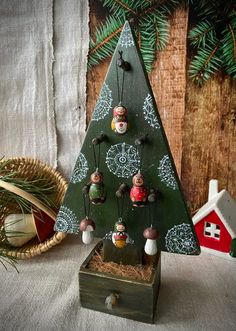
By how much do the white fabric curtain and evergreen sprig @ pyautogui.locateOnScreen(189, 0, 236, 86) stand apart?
0.30 m

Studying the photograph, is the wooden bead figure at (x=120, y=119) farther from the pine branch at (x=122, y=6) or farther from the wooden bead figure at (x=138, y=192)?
the pine branch at (x=122, y=6)

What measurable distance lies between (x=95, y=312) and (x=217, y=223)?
0.38 m

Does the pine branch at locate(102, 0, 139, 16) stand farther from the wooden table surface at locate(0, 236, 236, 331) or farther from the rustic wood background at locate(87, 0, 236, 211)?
the wooden table surface at locate(0, 236, 236, 331)

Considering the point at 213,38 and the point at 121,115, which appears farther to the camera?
the point at 213,38

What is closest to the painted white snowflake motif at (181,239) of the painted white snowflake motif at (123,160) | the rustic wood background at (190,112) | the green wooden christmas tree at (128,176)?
the green wooden christmas tree at (128,176)

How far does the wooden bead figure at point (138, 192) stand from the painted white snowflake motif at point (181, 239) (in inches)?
3.3

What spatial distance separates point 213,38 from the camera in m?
0.76

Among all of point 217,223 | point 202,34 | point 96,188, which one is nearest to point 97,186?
point 96,188

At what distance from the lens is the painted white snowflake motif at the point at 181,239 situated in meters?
0.55

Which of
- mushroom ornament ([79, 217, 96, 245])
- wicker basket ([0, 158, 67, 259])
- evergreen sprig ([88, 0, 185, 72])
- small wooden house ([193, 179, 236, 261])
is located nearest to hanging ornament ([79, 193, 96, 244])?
mushroom ornament ([79, 217, 96, 245])

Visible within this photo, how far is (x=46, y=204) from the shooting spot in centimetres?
82

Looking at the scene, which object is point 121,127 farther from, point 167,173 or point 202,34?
point 202,34

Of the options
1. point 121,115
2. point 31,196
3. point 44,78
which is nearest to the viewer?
point 121,115

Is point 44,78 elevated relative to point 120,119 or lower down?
elevated
